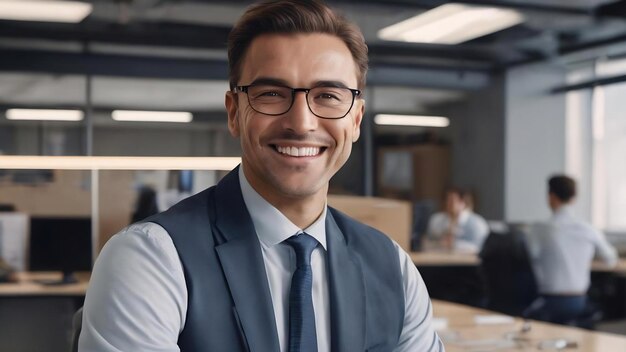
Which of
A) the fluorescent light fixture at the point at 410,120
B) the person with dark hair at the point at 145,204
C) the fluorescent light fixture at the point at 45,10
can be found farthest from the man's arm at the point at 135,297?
the fluorescent light fixture at the point at 410,120

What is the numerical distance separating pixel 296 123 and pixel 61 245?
4.08m

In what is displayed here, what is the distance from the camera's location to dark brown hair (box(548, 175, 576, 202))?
559 cm

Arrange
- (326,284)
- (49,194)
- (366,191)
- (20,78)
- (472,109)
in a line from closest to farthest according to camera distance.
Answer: (326,284), (49,194), (20,78), (366,191), (472,109)

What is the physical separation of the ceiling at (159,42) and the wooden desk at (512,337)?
3380 millimetres

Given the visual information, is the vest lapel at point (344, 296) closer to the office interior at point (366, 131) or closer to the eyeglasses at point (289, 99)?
the eyeglasses at point (289, 99)

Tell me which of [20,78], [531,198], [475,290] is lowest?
[475,290]

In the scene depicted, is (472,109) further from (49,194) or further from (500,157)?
A: (49,194)

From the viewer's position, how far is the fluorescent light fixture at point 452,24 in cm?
663

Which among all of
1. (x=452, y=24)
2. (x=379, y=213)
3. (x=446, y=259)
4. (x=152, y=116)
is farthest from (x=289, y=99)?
(x=452, y=24)

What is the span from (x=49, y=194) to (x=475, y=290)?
11.9 ft

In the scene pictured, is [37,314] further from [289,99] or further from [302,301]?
[289,99]

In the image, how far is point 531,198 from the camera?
8234 mm

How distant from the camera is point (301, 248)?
1.29 meters

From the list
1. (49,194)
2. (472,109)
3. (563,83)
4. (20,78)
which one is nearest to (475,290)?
(472,109)
